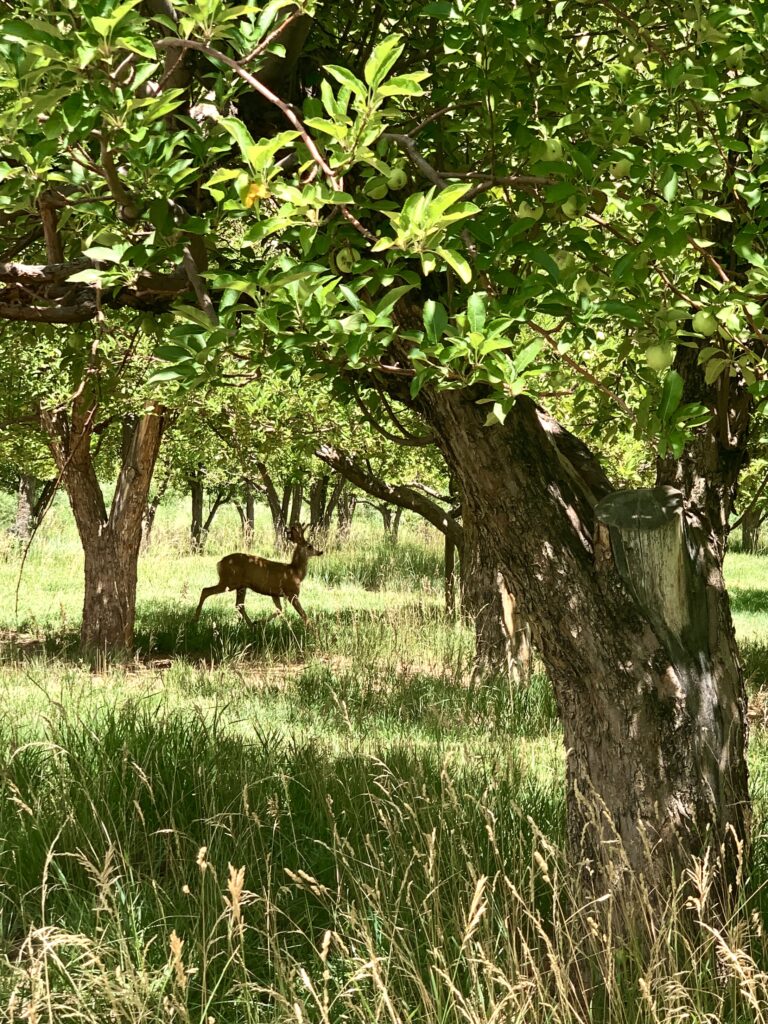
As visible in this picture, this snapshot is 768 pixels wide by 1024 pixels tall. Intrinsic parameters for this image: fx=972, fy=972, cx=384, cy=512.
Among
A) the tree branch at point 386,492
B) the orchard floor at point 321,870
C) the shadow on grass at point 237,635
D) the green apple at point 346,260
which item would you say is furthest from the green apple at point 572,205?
the tree branch at point 386,492

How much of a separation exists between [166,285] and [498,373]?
1.35 metres

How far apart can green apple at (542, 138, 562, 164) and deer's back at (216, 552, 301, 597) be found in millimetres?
10225

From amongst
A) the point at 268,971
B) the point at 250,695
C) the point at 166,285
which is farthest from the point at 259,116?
the point at 250,695

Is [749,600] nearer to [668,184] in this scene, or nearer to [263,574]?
[263,574]

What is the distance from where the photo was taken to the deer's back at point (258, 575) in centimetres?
1256

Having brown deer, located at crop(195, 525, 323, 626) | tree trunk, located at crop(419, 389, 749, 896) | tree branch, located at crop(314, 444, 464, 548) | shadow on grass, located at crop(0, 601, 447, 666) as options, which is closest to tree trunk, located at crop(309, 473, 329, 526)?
shadow on grass, located at crop(0, 601, 447, 666)

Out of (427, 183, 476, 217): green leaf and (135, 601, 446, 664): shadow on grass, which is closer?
(427, 183, 476, 217): green leaf

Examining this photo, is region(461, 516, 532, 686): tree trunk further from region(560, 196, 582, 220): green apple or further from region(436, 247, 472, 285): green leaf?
region(436, 247, 472, 285): green leaf

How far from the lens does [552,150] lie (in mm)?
2607

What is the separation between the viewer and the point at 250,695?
720 cm

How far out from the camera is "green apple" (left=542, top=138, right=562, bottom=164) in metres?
2.60

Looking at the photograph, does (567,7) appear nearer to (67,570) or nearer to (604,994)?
(604,994)

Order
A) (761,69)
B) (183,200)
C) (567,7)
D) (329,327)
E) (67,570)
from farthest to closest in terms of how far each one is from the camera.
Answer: (67,570) → (567,7) → (183,200) → (761,69) → (329,327)

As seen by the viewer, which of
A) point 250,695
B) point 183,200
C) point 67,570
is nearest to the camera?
point 183,200
